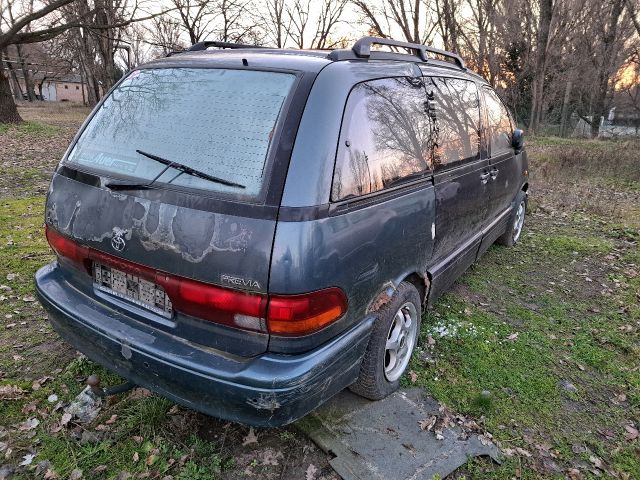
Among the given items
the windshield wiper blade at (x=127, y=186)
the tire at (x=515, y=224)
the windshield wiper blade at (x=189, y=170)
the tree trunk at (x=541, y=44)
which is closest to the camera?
the windshield wiper blade at (x=189, y=170)

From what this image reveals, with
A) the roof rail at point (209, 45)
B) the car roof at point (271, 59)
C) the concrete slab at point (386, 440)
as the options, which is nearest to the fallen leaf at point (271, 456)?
the concrete slab at point (386, 440)

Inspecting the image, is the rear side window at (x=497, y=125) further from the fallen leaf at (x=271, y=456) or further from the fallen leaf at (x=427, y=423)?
the fallen leaf at (x=271, y=456)

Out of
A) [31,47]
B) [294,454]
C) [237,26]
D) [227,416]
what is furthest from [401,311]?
[31,47]

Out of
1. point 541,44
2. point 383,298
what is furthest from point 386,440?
point 541,44

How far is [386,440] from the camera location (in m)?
2.49

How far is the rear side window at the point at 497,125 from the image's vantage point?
4.26 metres

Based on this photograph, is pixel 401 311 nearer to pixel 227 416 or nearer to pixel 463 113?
pixel 227 416

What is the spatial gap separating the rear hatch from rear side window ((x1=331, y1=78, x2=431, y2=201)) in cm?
33

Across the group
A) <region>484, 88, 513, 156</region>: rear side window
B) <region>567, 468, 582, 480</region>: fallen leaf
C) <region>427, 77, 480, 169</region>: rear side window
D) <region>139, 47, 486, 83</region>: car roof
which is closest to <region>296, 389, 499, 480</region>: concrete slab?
<region>567, 468, 582, 480</region>: fallen leaf

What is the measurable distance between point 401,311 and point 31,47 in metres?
54.9

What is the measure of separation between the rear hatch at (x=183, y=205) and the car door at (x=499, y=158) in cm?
272

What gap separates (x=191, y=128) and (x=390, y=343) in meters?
1.72

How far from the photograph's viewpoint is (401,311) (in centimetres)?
286

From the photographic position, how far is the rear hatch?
1888mm
